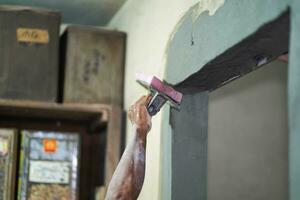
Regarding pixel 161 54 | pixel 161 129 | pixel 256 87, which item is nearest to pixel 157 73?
pixel 161 54

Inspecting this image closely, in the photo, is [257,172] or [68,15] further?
[68,15]

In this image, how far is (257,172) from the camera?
260 cm

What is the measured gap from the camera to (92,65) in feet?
8.34

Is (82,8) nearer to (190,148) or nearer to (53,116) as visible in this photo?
(53,116)

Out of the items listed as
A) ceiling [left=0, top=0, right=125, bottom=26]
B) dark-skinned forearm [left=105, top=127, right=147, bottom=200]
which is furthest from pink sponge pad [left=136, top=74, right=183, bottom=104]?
ceiling [left=0, top=0, right=125, bottom=26]

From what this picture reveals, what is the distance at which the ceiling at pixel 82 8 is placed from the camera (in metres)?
2.63

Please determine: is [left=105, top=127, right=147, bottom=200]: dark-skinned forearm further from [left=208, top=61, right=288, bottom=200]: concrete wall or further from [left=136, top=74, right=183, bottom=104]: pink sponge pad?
[left=208, top=61, right=288, bottom=200]: concrete wall

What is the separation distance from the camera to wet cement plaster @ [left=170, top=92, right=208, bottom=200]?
179 cm

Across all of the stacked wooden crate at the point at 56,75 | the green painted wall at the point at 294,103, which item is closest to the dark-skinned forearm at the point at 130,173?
the green painted wall at the point at 294,103

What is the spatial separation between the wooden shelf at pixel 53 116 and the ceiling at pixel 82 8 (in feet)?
1.54

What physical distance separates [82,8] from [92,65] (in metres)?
0.31

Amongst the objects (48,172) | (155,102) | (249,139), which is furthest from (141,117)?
(249,139)

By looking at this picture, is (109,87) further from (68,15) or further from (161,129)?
(161,129)

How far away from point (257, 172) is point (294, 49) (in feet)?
4.91
